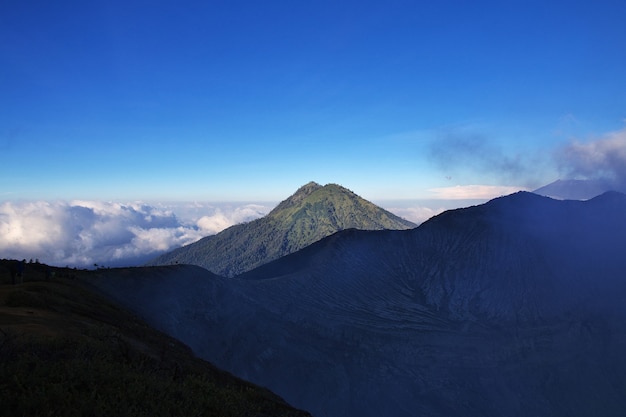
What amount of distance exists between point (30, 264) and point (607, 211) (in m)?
139

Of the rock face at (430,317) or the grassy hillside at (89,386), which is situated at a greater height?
the grassy hillside at (89,386)

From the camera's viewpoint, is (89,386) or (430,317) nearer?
(89,386)

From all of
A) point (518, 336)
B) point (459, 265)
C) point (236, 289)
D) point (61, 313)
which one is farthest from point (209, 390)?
point (459, 265)

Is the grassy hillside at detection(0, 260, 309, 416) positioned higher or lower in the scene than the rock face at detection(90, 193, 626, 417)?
higher

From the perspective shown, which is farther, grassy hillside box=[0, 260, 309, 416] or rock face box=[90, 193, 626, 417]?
rock face box=[90, 193, 626, 417]

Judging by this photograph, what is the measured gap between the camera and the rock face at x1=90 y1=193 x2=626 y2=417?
6400cm

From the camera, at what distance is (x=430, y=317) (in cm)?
8481

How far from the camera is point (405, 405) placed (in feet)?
208

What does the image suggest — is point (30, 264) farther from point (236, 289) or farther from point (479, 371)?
point (479, 371)

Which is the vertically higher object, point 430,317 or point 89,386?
point 89,386

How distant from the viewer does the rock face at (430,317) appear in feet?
210

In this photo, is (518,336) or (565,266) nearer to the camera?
(518,336)

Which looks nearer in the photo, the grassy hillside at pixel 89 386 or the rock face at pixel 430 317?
the grassy hillside at pixel 89 386

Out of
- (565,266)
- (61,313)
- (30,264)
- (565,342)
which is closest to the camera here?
(61,313)
